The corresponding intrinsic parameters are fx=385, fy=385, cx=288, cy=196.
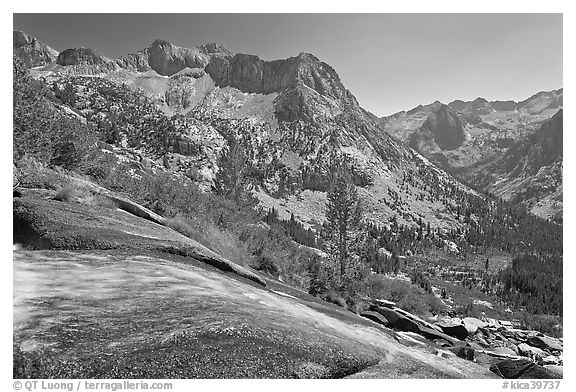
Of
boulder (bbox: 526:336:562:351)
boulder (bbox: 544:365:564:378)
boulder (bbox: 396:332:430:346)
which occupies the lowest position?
boulder (bbox: 526:336:562:351)

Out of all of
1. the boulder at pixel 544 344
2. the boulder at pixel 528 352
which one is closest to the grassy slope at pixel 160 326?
the boulder at pixel 528 352

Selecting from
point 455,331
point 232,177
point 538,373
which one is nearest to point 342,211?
point 232,177

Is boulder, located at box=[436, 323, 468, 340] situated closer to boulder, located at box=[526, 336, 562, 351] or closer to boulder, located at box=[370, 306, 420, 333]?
boulder, located at box=[370, 306, 420, 333]

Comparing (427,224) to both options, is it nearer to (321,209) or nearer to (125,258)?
(321,209)

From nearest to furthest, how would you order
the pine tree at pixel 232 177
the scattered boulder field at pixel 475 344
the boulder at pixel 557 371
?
the boulder at pixel 557 371
the scattered boulder field at pixel 475 344
the pine tree at pixel 232 177

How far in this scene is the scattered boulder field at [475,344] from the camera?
8.89 meters

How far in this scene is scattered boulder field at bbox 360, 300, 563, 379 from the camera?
8891 millimetres

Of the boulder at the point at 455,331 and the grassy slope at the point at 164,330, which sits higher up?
the grassy slope at the point at 164,330

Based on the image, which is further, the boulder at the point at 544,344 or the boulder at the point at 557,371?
the boulder at the point at 544,344

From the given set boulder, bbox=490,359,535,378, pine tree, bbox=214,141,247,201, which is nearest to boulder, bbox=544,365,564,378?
boulder, bbox=490,359,535,378

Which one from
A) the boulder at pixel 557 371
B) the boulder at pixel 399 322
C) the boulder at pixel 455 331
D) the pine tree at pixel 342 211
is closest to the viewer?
the boulder at pixel 557 371

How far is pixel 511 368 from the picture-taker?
9.01 metres

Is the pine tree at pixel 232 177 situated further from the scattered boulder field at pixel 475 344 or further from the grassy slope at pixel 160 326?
the grassy slope at pixel 160 326
